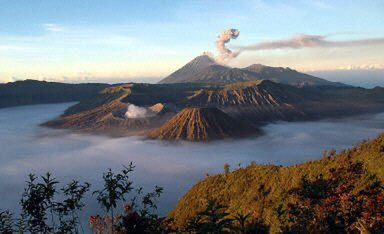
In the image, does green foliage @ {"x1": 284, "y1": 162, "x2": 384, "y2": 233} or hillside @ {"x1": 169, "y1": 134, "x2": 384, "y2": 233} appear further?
hillside @ {"x1": 169, "y1": 134, "x2": 384, "y2": 233}

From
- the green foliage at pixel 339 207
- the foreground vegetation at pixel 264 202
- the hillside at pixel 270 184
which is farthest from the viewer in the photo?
the hillside at pixel 270 184

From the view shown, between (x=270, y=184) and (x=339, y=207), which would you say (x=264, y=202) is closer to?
(x=270, y=184)

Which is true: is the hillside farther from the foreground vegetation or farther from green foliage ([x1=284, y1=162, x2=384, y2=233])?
green foliage ([x1=284, y1=162, x2=384, y2=233])

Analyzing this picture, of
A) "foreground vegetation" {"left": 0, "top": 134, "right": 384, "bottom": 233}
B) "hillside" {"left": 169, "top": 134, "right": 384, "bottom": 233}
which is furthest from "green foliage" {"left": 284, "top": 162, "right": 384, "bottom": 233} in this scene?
"hillside" {"left": 169, "top": 134, "right": 384, "bottom": 233}

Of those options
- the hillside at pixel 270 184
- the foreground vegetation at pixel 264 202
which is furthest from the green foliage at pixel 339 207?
the hillside at pixel 270 184

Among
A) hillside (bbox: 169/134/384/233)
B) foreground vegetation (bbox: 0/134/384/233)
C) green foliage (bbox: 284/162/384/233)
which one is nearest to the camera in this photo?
foreground vegetation (bbox: 0/134/384/233)

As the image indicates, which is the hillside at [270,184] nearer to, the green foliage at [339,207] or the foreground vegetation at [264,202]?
the foreground vegetation at [264,202]

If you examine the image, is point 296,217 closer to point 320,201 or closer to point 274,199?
point 320,201

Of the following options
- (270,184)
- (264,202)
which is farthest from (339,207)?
(270,184)
